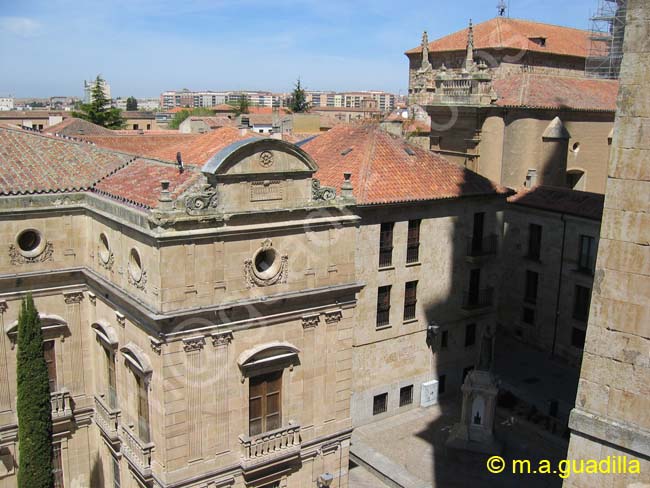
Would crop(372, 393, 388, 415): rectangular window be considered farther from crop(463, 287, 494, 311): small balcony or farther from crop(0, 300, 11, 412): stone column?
crop(0, 300, 11, 412): stone column

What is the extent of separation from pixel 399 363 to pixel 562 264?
10546 mm

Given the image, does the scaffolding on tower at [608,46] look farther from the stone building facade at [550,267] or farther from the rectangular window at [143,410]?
the rectangular window at [143,410]

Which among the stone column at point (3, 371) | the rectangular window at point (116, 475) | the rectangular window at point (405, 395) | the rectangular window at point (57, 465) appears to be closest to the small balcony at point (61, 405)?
the rectangular window at point (57, 465)

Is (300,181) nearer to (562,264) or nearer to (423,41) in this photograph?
(562,264)

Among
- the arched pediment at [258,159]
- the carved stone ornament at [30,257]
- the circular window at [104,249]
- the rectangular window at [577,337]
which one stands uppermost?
the arched pediment at [258,159]

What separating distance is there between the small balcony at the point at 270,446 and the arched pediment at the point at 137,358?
326 cm

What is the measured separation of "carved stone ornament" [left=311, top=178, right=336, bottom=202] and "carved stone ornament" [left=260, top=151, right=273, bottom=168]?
1538mm

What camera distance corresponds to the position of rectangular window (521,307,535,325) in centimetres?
3456

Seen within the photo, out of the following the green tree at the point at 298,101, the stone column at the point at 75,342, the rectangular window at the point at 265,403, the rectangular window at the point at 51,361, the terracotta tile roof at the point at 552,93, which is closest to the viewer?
the rectangular window at the point at 265,403

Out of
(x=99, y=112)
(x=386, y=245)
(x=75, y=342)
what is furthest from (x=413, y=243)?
(x=99, y=112)

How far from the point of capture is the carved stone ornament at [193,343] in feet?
56.3

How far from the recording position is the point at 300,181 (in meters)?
18.7

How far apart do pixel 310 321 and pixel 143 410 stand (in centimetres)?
519

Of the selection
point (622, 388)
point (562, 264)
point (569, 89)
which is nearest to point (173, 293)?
point (622, 388)
